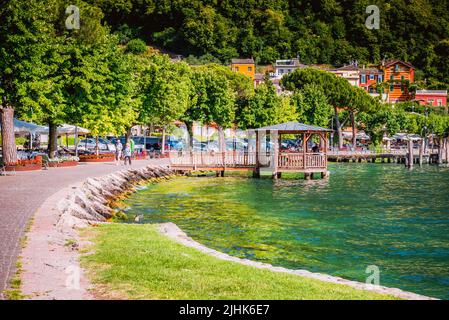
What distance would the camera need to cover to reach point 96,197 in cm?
2527

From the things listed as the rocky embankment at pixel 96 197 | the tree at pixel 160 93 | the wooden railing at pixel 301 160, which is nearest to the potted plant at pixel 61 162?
the rocky embankment at pixel 96 197

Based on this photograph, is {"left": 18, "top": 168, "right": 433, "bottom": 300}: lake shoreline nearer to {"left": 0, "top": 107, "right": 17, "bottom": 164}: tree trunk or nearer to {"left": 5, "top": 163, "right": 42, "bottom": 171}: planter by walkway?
{"left": 5, "top": 163, "right": 42, "bottom": 171}: planter by walkway

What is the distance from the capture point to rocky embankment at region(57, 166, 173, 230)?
17837 mm

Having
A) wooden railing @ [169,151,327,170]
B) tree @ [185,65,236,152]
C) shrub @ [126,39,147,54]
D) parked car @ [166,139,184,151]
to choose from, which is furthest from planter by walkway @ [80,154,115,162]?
shrub @ [126,39,147,54]

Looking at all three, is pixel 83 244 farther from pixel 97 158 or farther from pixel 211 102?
pixel 211 102

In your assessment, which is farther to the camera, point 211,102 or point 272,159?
point 211,102

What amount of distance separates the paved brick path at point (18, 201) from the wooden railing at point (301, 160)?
65.1ft

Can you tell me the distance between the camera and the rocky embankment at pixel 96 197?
58.5ft

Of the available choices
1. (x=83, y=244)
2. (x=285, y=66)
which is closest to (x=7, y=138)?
(x=83, y=244)

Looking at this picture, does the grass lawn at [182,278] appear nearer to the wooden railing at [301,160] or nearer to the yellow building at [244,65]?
the wooden railing at [301,160]

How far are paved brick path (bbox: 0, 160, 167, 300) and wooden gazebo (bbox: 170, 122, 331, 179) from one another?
17.6 meters

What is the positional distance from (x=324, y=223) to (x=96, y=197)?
990 centimetres
